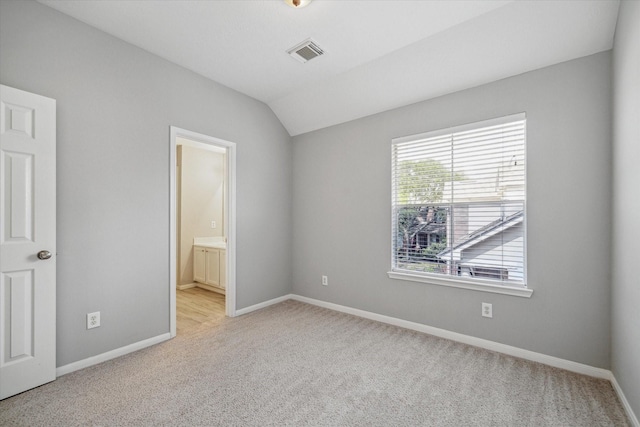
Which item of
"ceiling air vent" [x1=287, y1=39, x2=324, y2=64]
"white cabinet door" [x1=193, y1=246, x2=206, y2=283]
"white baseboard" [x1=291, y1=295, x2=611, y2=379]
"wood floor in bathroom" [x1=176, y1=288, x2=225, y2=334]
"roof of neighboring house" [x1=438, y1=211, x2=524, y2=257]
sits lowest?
"wood floor in bathroom" [x1=176, y1=288, x2=225, y2=334]

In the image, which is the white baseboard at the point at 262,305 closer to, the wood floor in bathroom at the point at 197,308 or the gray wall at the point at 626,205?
the wood floor in bathroom at the point at 197,308

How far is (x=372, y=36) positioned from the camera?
2488mm

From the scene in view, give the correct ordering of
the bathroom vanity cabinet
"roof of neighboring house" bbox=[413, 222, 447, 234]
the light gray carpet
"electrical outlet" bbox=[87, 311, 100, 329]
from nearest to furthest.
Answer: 1. the light gray carpet
2. "electrical outlet" bbox=[87, 311, 100, 329]
3. "roof of neighboring house" bbox=[413, 222, 447, 234]
4. the bathroom vanity cabinet

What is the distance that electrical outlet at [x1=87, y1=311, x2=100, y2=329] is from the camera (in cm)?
238

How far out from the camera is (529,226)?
8.12 ft

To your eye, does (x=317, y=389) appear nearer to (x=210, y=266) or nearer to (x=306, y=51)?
(x=306, y=51)

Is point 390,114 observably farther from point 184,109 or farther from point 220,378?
point 220,378

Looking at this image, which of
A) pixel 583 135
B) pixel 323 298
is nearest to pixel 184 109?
pixel 323 298

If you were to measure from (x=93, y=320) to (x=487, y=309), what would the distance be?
3420 mm

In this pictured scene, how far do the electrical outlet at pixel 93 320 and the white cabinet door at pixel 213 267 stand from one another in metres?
2.17

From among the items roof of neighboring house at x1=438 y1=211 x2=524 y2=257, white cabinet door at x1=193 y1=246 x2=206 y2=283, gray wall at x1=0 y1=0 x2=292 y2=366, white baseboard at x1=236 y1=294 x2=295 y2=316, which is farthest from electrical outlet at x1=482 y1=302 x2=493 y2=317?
white cabinet door at x1=193 y1=246 x2=206 y2=283

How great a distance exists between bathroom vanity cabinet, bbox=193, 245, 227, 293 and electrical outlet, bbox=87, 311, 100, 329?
207cm

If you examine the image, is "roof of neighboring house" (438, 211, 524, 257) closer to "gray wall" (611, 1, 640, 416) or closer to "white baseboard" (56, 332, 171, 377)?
"gray wall" (611, 1, 640, 416)

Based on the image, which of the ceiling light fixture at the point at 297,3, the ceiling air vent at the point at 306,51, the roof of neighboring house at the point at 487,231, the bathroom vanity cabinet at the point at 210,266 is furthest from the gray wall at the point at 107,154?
the roof of neighboring house at the point at 487,231
